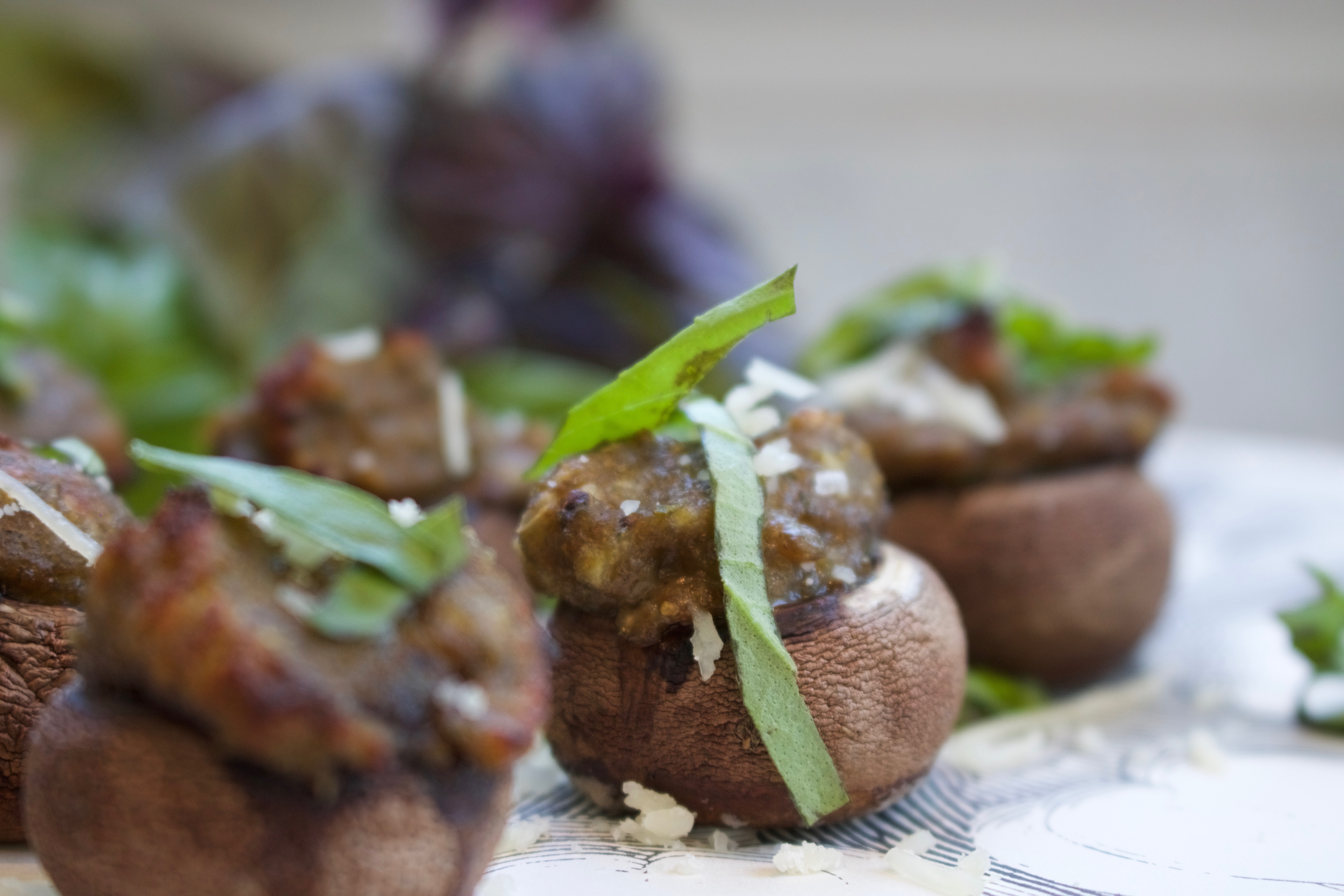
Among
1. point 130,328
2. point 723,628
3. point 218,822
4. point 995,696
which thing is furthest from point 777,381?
point 130,328

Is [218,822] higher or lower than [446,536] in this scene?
lower

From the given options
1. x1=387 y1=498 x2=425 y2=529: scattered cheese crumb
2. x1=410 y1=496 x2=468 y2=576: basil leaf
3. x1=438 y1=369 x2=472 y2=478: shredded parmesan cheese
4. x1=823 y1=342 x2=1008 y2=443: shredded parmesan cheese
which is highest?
x1=823 y1=342 x2=1008 y2=443: shredded parmesan cheese

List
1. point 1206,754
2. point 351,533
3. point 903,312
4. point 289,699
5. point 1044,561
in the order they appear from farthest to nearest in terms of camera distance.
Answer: point 903,312 → point 1044,561 → point 1206,754 → point 351,533 → point 289,699

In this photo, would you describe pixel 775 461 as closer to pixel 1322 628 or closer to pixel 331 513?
pixel 331 513

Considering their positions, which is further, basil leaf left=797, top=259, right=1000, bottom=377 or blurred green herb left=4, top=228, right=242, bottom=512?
blurred green herb left=4, top=228, right=242, bottom=512

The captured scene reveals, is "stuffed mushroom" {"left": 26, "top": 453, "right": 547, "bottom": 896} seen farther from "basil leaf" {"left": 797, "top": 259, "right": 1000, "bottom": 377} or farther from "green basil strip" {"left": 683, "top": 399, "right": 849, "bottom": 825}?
"basil leaf" {"left": 797, "top": 259, "right": 1000, "bottom": 377}

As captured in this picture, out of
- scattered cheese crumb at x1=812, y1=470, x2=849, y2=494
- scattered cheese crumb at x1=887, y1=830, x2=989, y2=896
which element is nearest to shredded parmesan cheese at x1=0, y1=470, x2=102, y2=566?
scattered cheese crumb at x1=812, y1=470, x2=849, y2=494
